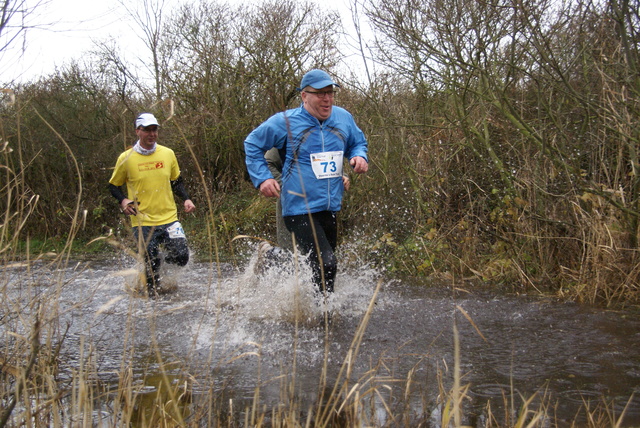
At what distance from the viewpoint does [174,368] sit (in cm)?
435

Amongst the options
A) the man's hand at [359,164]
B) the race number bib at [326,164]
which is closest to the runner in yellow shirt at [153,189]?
the race number bib at [326,164]

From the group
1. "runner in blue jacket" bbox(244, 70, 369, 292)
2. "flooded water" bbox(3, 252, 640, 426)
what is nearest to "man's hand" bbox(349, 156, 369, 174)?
"runner in blue jacket" bbox(244, 70, 369, 292)

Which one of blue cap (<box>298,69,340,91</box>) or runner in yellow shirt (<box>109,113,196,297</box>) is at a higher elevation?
blue cap (<box>298,69,340,91</box>)

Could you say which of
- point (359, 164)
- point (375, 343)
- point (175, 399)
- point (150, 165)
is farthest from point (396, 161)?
point (175, 399)

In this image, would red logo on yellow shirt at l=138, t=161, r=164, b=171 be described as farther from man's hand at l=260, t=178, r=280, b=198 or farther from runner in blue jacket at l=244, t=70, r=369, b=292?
man's hand at l=260, t=178, r=280, b=198

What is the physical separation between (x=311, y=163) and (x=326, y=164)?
124 mm

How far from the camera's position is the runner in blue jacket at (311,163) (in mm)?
5434

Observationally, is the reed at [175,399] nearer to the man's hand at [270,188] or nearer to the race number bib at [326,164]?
the man's hand at [270,188]

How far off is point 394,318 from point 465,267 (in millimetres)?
2637

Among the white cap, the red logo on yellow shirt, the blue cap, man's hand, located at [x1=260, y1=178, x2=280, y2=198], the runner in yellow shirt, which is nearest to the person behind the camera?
man's hand, located at [x1=260, y1=178, x2=280, y2=198]

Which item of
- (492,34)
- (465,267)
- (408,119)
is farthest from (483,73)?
(408,119)

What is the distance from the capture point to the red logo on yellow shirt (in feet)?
23.6

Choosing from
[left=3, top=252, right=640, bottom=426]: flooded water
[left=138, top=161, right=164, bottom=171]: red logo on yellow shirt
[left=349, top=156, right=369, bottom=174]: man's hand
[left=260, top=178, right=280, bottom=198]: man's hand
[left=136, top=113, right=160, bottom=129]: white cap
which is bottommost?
[left=3, top=252, right=640, bottom=426]: flooded water

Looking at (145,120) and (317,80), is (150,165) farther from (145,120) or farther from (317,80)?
(317,80)
